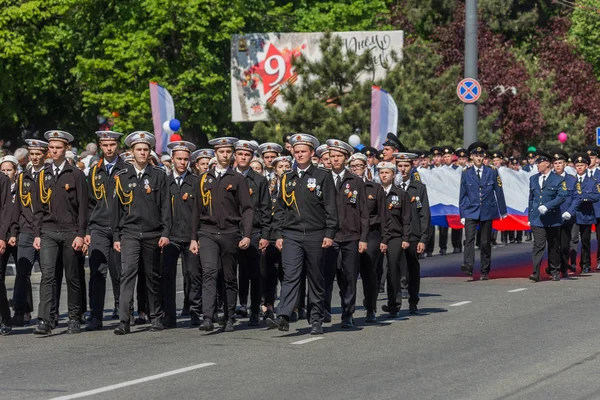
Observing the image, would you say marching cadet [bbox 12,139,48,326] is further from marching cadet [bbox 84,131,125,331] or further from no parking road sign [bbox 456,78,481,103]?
no parking road sign [bbox 456,78,481,103]

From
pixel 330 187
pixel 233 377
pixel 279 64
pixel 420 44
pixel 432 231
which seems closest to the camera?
pixel 233 377

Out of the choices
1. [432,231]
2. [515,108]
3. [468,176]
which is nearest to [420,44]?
[515,108]

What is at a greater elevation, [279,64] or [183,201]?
[279,64]

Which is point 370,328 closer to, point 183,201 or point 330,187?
point 330,187

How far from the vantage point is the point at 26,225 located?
1538 cm

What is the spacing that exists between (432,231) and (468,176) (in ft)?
18.1

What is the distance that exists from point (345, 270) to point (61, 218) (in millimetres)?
3028

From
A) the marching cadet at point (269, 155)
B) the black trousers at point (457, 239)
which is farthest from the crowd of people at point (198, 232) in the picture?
the black trousers at point (457, 239)

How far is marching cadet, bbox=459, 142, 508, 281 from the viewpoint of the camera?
21078 mm

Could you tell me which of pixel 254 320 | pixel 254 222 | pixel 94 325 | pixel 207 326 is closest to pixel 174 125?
pixel 254 222

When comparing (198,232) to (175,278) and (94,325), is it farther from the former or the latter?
(94,325)

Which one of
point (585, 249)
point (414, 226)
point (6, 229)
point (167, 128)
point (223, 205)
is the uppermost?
point (167, 128)

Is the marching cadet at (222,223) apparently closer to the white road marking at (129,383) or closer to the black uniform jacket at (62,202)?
the black uniform jacket at (62,202)

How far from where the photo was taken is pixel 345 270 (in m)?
14.8
